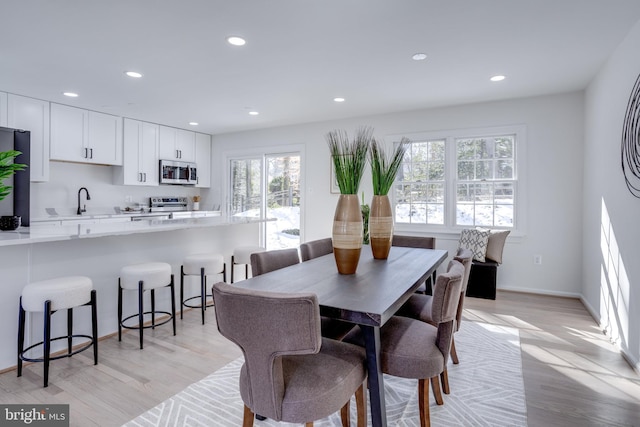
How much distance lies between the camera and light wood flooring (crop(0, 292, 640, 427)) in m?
1.95

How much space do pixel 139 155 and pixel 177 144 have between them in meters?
0.78

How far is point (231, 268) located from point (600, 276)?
3781 millimetres

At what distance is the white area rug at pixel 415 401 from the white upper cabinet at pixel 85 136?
160 inches

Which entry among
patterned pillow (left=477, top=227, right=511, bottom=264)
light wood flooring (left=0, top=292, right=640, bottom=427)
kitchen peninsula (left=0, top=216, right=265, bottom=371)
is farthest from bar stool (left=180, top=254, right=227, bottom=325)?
patterned pillow (left=477, top=227, right=511, bottom=264)

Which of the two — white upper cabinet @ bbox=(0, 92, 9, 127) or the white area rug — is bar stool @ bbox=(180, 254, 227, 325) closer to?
the white area rug

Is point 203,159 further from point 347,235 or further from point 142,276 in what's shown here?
point 347,235

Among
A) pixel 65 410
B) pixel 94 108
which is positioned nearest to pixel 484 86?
pixel 65 410

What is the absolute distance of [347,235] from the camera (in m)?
1.90

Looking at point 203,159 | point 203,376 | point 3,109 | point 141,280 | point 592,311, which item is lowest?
Result: point 203,376

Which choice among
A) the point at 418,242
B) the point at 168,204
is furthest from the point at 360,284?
the point at 168,204

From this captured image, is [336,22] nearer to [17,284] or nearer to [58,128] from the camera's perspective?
[17,284]

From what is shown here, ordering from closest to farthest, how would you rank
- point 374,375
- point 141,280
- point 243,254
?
point 374,375 → point 141,280 → point 243,254

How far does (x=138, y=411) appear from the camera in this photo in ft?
6.37

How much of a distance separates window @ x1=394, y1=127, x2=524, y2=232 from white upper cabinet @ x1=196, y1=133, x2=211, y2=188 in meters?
3.78
